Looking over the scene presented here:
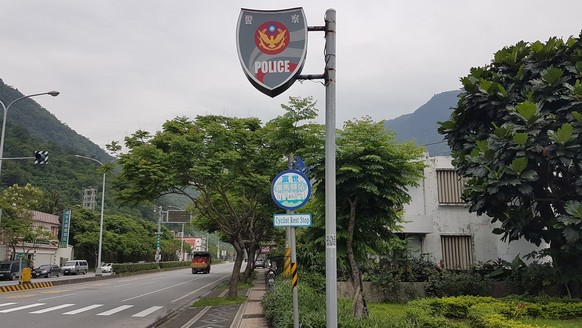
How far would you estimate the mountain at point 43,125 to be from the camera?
293 feet

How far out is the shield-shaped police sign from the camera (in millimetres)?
5520

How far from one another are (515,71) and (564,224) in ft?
16.6

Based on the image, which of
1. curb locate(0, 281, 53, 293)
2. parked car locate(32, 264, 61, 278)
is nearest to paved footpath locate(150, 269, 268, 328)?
curb locate(0, 281, 53, 293)

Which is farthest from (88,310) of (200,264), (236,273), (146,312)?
(200,264)

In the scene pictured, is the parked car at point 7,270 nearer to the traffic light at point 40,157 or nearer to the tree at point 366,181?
the traffic light at point 40,157

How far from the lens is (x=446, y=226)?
20.2 meters

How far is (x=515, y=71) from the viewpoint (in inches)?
550

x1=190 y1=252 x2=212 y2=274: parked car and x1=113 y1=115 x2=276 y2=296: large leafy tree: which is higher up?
x1=113 y1=115 x2=276 y2=296: large leafy tree

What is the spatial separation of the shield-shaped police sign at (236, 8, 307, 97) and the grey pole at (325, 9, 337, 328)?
1.17ft

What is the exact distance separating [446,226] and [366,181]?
39.7 feet

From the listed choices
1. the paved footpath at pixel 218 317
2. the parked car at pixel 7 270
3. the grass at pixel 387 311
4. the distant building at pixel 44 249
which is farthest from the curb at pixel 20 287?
the grass at pixel 387 311

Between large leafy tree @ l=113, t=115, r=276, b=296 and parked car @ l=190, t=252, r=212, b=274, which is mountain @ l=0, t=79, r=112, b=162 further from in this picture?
large leafy tree @ l=113, t=115, r=276, b=296

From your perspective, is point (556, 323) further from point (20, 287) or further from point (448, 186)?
point (20, 287)

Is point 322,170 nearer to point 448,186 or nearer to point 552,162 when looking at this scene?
point 552,162
